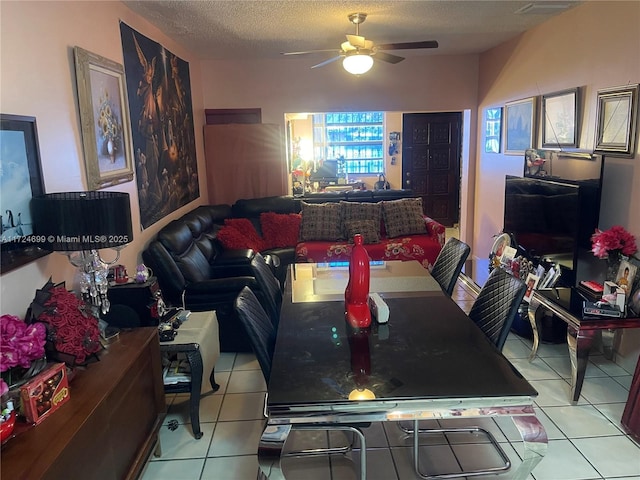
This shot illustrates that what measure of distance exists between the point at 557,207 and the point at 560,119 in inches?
36.2

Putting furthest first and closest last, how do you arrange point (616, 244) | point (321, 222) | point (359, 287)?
point (321, 222) → point (616, 244) → point (359, 287)

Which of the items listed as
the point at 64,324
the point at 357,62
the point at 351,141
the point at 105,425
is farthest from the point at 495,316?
the point at 351,141

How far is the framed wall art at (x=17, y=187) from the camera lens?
6.08ft

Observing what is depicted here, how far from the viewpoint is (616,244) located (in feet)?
9.55

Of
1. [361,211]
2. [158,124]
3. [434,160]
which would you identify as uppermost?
[158,124]

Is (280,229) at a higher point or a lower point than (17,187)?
lower

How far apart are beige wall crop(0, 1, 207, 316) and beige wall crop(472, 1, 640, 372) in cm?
342

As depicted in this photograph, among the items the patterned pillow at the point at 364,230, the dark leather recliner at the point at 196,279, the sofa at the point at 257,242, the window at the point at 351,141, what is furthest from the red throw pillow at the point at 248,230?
the window at the point at 351,141

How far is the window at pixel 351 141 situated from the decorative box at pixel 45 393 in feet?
24.3

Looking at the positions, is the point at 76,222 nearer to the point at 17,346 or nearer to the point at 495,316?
the point at 17,346

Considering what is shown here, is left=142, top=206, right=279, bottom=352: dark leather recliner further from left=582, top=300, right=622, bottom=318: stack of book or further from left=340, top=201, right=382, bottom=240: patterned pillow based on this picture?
left=582, top=300, right=622, bottom=318: stack of book

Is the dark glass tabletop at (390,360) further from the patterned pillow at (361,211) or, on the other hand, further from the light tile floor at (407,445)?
the patterned pillow at (361,211)

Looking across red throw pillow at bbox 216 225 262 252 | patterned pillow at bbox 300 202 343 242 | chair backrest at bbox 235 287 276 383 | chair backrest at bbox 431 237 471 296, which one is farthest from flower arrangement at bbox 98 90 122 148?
patterned pillow at bbox 300 202 343 242

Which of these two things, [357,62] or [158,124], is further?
[158,124]
